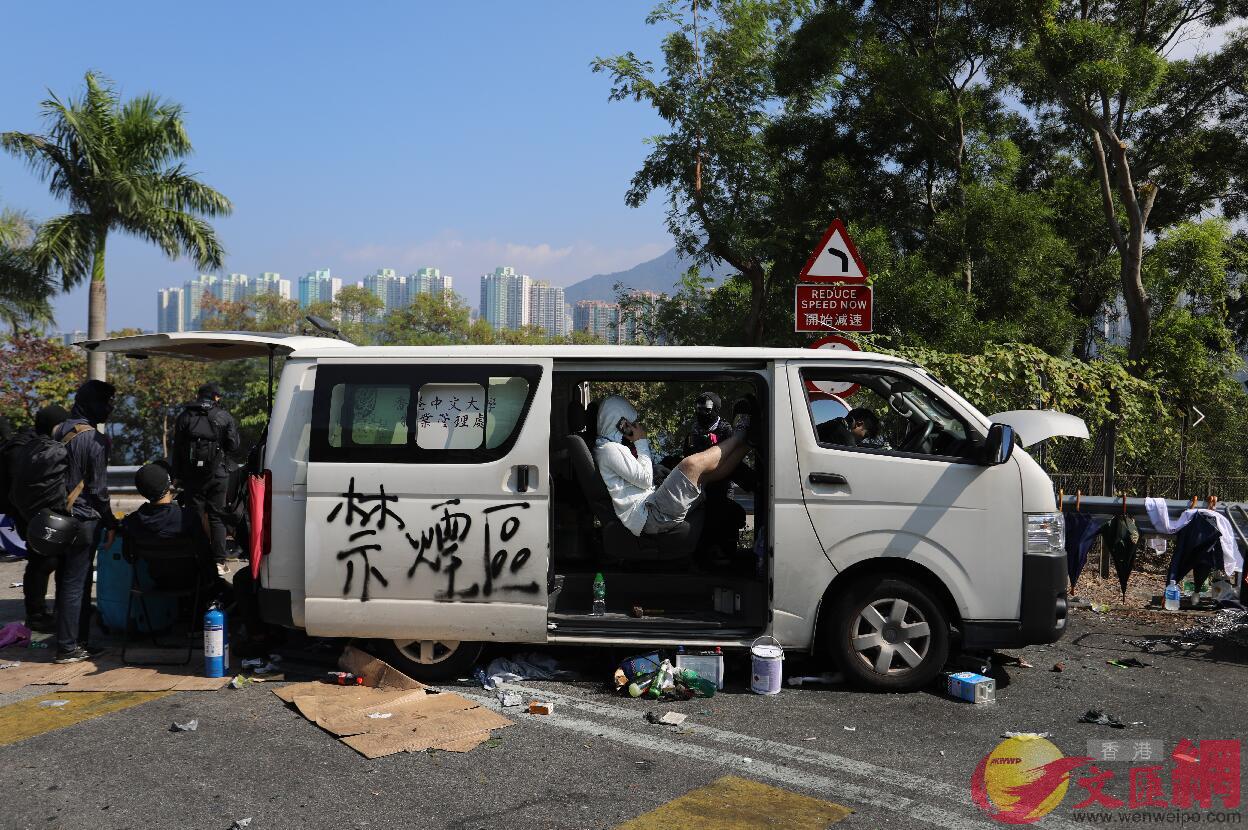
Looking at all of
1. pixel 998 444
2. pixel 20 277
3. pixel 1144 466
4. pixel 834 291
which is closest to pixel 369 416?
pixel 998 444

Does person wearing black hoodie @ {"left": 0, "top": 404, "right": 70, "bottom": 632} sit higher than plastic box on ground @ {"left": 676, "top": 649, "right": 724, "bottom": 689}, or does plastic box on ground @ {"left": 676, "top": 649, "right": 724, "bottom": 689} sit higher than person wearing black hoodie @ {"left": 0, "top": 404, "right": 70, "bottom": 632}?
person wearing black hoodie @ {"left": 0, "top": 404, "right": 70, "bottom": 632}

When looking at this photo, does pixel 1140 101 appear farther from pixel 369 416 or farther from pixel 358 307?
pixel 358 307

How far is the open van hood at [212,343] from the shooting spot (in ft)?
20.5

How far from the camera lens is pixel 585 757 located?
4.83 m

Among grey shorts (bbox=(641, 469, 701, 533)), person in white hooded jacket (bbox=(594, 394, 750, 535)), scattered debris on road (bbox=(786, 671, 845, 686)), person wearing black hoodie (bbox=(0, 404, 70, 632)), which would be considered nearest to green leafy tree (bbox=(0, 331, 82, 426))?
person wearing black hoodie (bbox=(0, 404, 70, 632))

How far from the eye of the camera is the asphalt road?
4184 mm

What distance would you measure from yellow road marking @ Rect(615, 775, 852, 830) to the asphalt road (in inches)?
1.5

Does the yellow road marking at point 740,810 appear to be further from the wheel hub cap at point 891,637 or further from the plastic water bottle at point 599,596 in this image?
the plastic water bottle at point 599,596

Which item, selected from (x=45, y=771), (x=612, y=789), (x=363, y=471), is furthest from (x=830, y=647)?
(x=45, y=771)

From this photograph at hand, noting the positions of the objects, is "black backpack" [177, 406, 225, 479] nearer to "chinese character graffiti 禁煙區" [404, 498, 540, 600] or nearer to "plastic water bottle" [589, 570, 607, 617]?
"chinese character graffiti 禁煙區" [404, 498, 540, 600]

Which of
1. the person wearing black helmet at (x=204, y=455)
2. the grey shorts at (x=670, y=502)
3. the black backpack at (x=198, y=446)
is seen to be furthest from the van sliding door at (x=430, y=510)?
the black backpack at (x=198, y=446)

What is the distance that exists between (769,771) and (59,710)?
401 centimetres

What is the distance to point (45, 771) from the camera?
15.3ft

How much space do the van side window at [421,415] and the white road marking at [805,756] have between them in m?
1.51
